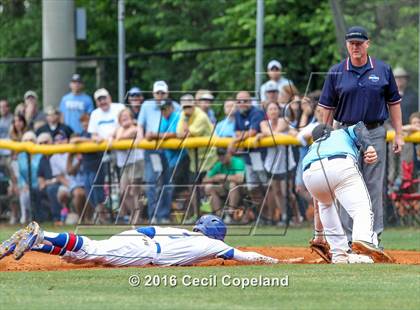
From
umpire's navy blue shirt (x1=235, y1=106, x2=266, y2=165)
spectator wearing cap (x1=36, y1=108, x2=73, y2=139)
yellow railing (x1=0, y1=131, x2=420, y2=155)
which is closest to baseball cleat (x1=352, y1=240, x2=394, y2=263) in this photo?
yellow railing (x1=0, y1=131, x2=420, y2=155)

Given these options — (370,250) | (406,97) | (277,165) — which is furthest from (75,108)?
(370,250)

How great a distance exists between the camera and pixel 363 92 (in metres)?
11.9

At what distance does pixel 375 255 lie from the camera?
10945mm

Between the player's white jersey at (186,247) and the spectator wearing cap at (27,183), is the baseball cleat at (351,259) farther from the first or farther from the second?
the spectator wearing cap at (27,183)

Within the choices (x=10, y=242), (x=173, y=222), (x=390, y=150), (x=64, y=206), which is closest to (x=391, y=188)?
(x=390, y=150)

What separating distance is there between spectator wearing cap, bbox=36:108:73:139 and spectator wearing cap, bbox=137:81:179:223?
183cm

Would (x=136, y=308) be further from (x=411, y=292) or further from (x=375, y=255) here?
(x=375, y=255)

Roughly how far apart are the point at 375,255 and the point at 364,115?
65.6 inches

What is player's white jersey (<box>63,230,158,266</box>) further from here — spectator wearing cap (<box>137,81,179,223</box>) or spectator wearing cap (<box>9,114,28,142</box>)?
spectator wearing cap (<box>9,114,28,142</box>)

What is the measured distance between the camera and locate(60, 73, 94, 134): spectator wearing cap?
19.9 m

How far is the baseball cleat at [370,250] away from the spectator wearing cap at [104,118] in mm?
8036

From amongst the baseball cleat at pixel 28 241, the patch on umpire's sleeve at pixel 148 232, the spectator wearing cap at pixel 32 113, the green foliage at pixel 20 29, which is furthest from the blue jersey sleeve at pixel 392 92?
the green foliage at pixel 20 29

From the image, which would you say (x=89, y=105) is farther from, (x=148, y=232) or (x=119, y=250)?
(x=119, y=250)

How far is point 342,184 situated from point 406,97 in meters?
6.96
